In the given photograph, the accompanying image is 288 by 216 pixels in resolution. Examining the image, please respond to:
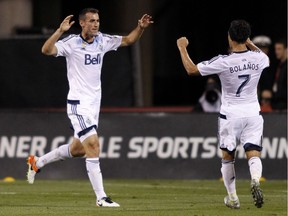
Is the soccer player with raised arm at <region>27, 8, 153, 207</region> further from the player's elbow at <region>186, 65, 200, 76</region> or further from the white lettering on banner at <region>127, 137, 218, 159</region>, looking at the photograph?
the white lettering on banner at <region>127, 137, 218, 159</region>

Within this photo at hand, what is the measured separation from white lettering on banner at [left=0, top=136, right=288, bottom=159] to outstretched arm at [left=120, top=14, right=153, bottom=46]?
4.58 m

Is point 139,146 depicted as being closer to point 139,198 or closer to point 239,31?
point 139,198

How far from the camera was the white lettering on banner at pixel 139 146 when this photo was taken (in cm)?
2103

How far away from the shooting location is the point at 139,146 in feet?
69.1

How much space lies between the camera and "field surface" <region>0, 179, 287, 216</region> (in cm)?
1480

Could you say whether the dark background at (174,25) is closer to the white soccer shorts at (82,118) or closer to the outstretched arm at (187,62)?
the white soccer shorts at (82,118)

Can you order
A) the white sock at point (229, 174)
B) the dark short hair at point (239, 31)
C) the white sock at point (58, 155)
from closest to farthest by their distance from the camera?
the dark short hair at point (239, 31)
the white sock at point (229, 174)
the white sock at point (58, 155)

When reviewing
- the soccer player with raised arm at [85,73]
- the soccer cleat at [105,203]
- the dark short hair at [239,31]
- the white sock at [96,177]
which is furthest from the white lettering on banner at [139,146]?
the dark short hair at [239,31]

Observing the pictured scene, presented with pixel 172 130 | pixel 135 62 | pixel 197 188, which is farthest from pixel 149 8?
pixel 197 188

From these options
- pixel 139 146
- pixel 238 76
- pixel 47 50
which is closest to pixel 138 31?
pixel 47 50

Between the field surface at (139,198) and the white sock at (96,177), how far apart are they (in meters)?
0.20

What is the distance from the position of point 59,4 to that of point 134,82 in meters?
5.88

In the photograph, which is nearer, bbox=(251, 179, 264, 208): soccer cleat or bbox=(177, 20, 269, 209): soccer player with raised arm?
bbox=(251, 179, 264, 208): soccer cleat

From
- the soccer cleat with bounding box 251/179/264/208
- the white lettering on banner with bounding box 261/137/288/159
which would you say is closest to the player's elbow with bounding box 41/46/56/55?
the soccer cleat with bounding box 251/179/264/208
